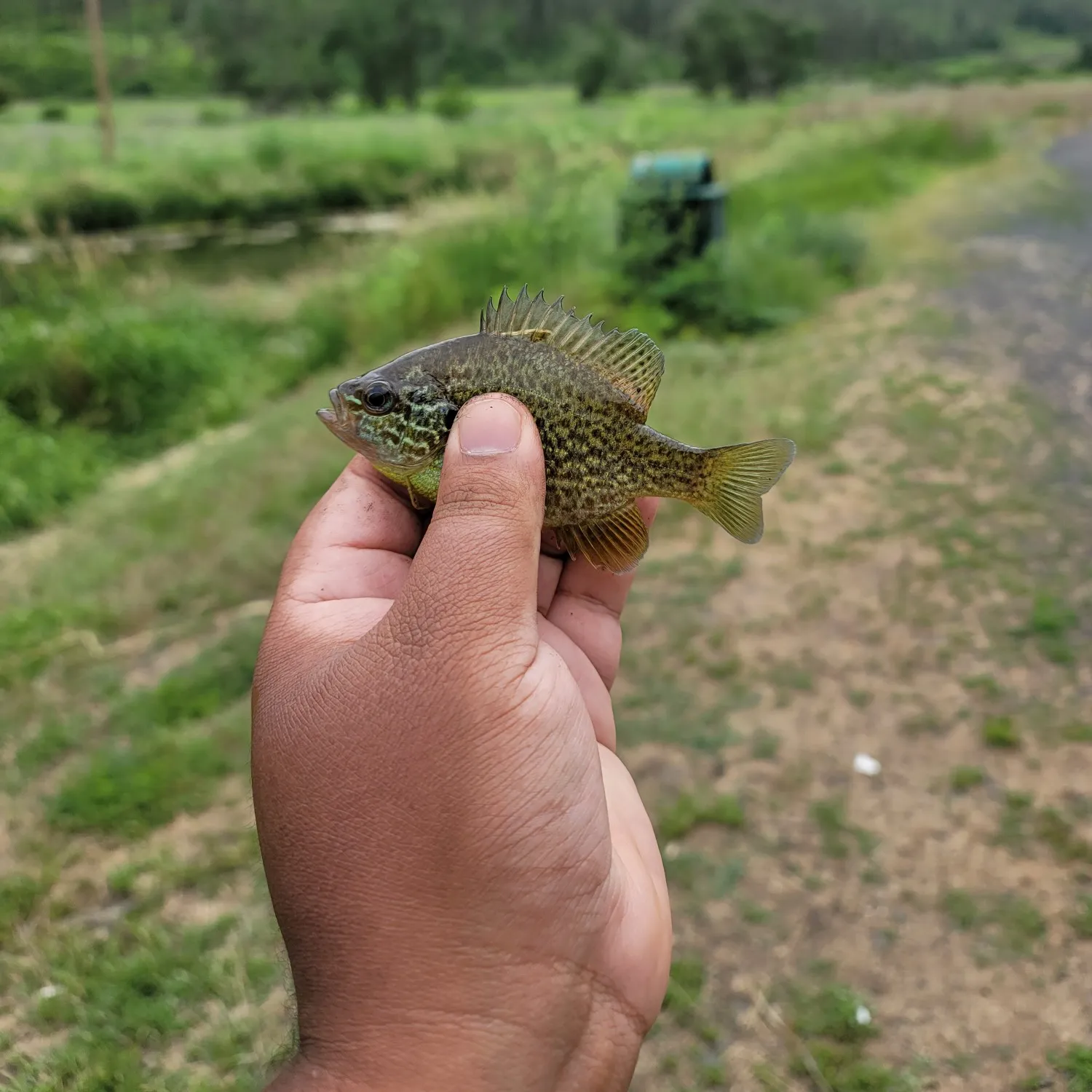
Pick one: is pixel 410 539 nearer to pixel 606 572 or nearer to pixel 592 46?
pixel 606 572

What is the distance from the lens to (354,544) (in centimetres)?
304

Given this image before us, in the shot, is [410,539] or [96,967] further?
[96,967]

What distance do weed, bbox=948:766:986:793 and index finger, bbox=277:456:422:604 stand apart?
391 cm

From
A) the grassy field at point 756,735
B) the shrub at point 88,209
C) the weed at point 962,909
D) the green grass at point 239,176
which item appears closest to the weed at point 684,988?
the grassy field at point 756,735

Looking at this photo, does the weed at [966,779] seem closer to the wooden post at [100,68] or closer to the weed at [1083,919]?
the weed at [1083,919]

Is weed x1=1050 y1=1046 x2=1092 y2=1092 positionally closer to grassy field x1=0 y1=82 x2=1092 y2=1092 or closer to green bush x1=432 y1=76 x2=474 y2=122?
grassy field x1=0 y1=82 x2=1092 y2=1092

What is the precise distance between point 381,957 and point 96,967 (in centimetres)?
340

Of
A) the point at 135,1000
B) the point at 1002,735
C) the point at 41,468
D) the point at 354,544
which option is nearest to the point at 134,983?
the point at 135,1000

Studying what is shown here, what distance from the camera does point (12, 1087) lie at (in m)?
4.08

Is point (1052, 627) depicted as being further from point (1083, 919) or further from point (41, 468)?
point (41, 468)

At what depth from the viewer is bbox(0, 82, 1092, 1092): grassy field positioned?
4336 mm

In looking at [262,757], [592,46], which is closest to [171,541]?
[262,757]

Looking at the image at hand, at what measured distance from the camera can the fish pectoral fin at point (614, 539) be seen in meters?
2.95

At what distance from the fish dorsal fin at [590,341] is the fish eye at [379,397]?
351 mm
